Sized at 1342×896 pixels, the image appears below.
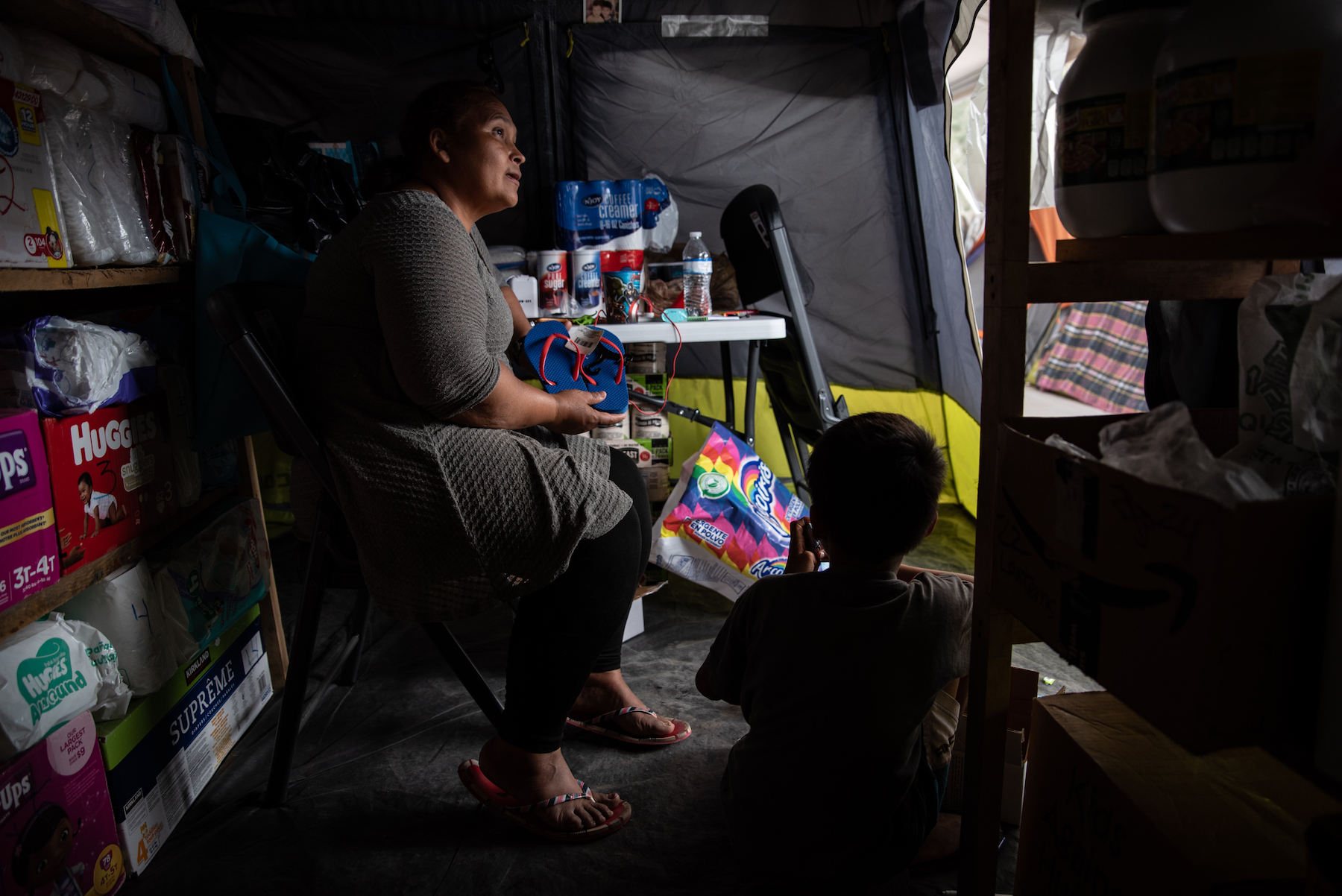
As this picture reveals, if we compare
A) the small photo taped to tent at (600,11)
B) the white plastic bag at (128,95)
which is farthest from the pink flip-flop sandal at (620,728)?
the small photo taped to tent at (600,11)

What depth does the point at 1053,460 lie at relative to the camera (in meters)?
0.63

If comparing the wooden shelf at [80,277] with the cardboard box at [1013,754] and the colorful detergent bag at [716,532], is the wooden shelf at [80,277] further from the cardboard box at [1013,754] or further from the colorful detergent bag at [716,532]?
the cardboard box at [1013,754]

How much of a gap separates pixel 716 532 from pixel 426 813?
2.67 feet

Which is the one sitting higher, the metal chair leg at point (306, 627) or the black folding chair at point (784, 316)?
the black folding chair at point (784, 316)

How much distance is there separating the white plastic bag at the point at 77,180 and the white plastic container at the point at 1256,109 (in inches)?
51.5

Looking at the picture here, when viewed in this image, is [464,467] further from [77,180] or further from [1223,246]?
[1223,246]

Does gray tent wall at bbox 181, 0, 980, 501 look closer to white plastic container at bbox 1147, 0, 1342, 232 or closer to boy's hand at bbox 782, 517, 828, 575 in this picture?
boy's hand at bbox 782, 517, 828, 575

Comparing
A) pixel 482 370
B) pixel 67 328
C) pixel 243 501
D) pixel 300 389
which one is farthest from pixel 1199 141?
pixel 243 501

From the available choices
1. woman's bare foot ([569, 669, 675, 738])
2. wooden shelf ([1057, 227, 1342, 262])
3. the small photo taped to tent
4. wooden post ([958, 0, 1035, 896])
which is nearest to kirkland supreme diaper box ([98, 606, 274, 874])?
woman's bare foot ([569, 669, 675, 738])

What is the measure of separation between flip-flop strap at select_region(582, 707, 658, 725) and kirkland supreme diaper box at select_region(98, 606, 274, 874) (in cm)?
64

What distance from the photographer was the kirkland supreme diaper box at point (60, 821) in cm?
87

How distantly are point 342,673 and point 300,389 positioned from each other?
0.77 metres

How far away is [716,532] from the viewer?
175 centimetres

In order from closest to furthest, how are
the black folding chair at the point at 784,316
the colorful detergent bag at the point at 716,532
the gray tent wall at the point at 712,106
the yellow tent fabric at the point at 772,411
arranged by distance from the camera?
the colorful detergent bag at the point at 716,532
the black folding chair at the point at 784,316
the gray tent wall at the point at 712,106
the yellow tent fabric at the point at 772,411
